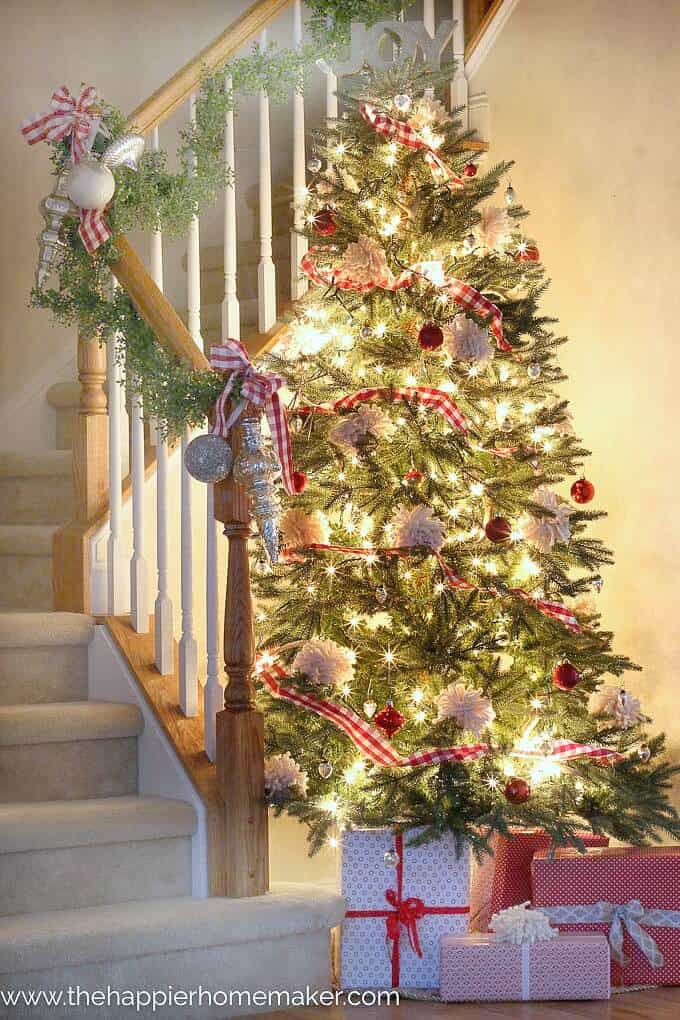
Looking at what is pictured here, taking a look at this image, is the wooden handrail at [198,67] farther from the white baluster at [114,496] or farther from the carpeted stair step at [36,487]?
the carpeted stair step at [36,487]

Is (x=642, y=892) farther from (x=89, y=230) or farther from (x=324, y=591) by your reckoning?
(x=89, y=230)

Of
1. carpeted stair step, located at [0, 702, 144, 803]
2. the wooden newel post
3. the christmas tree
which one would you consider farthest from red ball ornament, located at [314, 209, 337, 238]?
carpeted stair step, located at [0, 702, 144, 803]

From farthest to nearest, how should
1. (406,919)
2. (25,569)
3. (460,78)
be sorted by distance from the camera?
(460,78) < (25,569) < (406,919)

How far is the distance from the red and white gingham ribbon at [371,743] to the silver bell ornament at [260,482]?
35cm

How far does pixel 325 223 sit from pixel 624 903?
1.63m

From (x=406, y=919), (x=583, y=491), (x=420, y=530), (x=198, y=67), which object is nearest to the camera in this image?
(x=406, y=919)

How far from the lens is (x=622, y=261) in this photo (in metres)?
4.16

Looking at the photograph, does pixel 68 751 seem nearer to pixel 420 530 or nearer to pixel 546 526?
pixel 420 530

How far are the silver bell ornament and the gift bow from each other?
752mm

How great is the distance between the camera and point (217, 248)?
4707 millimetres

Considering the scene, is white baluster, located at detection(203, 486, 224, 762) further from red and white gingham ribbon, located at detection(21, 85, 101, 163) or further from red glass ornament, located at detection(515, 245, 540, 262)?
red glass ornament, located at detection(515, 245, 540, 262)

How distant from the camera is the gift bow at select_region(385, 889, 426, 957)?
295cm

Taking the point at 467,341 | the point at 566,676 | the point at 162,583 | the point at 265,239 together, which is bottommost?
the point at 566,676

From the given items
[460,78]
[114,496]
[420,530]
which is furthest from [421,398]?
[460,78]
